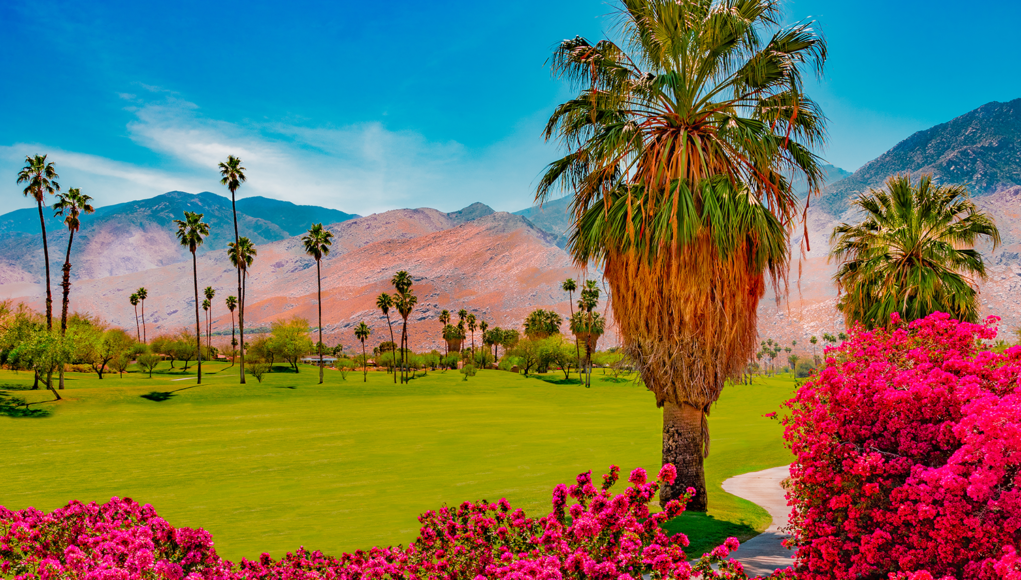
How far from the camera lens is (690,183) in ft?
43.3

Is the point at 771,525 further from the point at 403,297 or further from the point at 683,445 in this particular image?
the point at 403,297

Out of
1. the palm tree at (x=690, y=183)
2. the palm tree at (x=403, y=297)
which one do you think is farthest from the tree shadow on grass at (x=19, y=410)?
the palm tree at (x=690, y=183)

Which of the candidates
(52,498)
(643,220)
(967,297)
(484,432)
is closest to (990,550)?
(643,220)

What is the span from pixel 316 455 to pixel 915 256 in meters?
30.6

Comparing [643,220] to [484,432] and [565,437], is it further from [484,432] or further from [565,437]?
[484,432]

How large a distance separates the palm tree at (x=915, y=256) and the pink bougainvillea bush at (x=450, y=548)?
759 inches

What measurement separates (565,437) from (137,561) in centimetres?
3212

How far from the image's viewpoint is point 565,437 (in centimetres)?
3591

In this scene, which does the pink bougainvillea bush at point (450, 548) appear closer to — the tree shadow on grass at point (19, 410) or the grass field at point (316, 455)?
the grass field at point (316, 455)

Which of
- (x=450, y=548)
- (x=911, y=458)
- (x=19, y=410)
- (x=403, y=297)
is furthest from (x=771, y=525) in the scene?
(x=403, y=297)

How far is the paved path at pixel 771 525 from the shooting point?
10914 millimetres

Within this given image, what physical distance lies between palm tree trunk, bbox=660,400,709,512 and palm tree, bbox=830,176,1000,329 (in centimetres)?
1149

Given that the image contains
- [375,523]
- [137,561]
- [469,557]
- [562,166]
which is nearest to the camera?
[137,561]

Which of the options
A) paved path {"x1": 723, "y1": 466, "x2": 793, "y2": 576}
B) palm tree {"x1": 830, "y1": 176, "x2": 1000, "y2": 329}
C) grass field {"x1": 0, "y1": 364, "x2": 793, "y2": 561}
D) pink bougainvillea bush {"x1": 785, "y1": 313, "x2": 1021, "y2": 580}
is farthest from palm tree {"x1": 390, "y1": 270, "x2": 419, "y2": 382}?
pink bougainvillea bush {"x1": 785, "y1": 313, "x2": 1021, "y2": 580}
